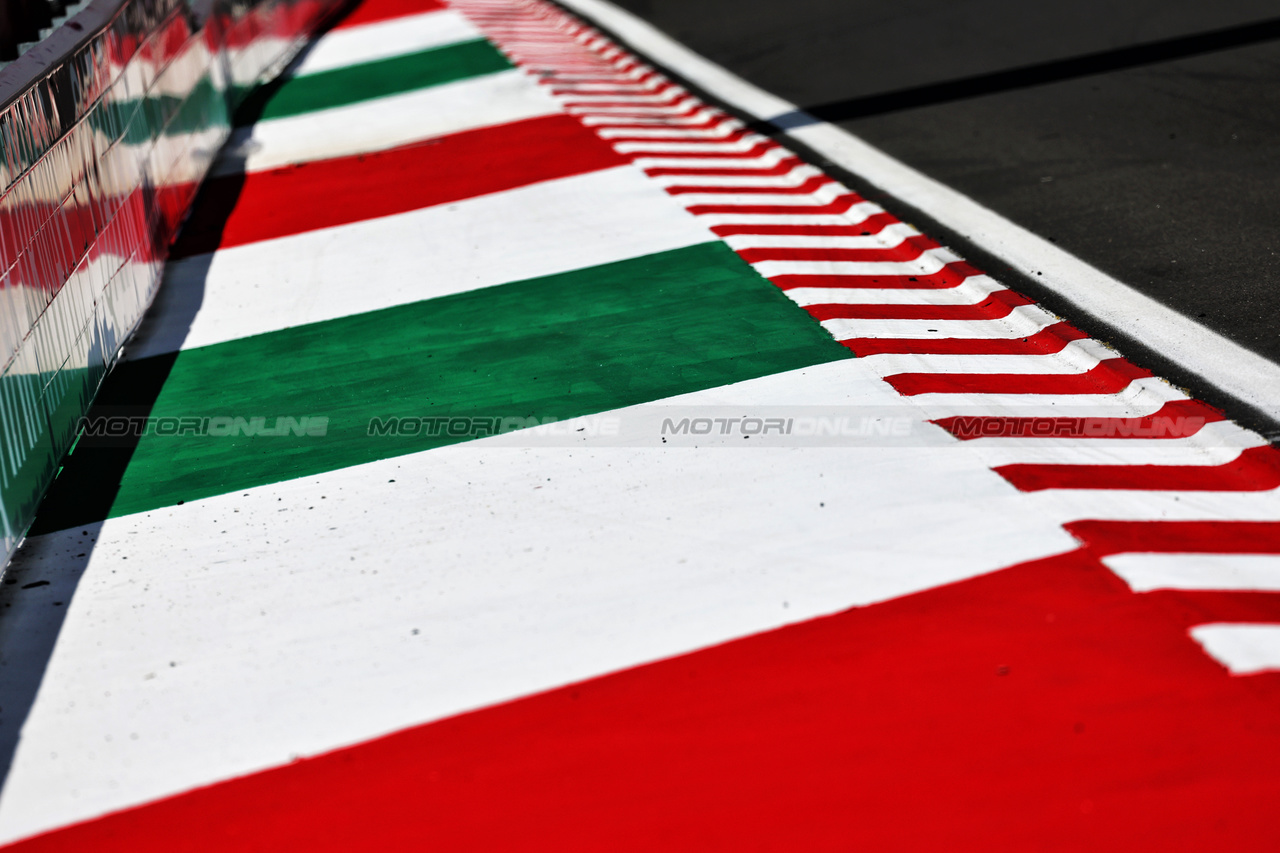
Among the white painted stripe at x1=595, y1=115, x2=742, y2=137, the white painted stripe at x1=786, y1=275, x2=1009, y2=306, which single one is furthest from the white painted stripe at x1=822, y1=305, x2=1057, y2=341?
the white painted stripe at x1=595, y1=115, x2=742, y2=137

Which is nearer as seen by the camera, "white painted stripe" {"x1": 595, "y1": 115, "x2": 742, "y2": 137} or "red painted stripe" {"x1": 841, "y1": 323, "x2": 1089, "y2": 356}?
"red painted stripe" {"x1": 841, "y1": 323, "x2": 1089, "y2": 356}

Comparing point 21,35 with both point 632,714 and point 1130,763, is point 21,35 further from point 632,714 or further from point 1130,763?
point 1130,763

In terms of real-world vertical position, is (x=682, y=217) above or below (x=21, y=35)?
below

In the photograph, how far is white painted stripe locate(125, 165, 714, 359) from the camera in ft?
23.6

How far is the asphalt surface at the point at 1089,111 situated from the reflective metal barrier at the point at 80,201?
5.17 meters

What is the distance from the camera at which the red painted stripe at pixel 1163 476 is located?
4.66 m

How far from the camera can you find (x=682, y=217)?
26.1ft

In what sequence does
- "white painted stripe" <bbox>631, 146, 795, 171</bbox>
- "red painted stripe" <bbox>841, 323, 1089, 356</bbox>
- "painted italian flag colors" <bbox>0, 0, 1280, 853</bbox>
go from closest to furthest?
"painted italian flag colors" <bbox>0, 0, 1280, 853</bbox> < "red painted stripe" <bbox>841, 323, 1089, 356</bbox> < "white painted stripe" <bbox>631, 146, 795, 171</bbox>

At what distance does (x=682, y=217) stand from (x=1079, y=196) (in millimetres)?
2519

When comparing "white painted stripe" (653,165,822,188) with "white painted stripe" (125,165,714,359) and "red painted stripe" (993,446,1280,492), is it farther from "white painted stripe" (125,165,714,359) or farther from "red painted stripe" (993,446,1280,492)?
"red painted stripe" (993,446,1280,492)

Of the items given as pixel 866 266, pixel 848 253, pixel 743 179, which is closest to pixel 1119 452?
pixel 866 266

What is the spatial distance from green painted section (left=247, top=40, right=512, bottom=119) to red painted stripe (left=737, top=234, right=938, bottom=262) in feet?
19.1

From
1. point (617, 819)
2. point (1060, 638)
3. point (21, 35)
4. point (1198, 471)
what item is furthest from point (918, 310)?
point (21, 35)

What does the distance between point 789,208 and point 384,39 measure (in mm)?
7733
